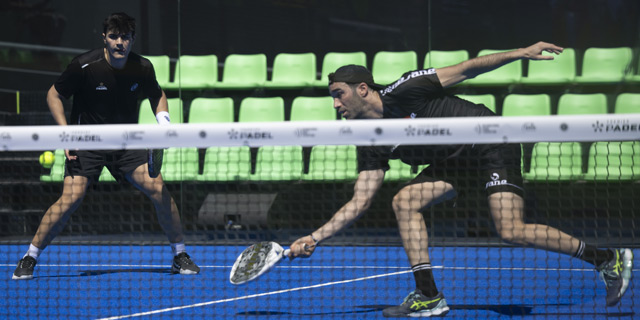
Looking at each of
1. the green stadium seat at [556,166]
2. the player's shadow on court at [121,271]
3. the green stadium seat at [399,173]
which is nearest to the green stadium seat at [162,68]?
the green stadium seat at [399,173]

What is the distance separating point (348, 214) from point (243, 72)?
478 cm

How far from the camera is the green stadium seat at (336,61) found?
28.4ft

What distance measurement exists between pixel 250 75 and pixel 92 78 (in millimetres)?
3192

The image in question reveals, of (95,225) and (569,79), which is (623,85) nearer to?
(569,79)

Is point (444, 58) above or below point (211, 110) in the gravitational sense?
above

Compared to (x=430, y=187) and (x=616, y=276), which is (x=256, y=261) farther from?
(x=616, y=276)

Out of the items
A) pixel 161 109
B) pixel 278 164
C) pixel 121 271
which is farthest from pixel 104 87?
pixel 278 164

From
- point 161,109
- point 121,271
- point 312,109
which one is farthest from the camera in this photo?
point 312,109

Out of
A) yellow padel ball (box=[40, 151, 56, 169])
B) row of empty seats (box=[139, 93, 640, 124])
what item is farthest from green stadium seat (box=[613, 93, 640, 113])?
yellow padel ball (box=[40, 151, 56, 169])

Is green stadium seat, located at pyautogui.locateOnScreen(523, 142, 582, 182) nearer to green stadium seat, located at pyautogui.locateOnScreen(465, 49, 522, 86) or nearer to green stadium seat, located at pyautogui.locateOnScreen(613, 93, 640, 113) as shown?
green stadium seat, located at pyautogui.locateOnScreen(613, 93, 640, 113)

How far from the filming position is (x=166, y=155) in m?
8.59

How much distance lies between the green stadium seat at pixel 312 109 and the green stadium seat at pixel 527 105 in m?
1.70

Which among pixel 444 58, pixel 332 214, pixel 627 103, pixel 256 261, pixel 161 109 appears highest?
pixel 444 58

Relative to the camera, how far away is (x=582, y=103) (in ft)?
26.9
